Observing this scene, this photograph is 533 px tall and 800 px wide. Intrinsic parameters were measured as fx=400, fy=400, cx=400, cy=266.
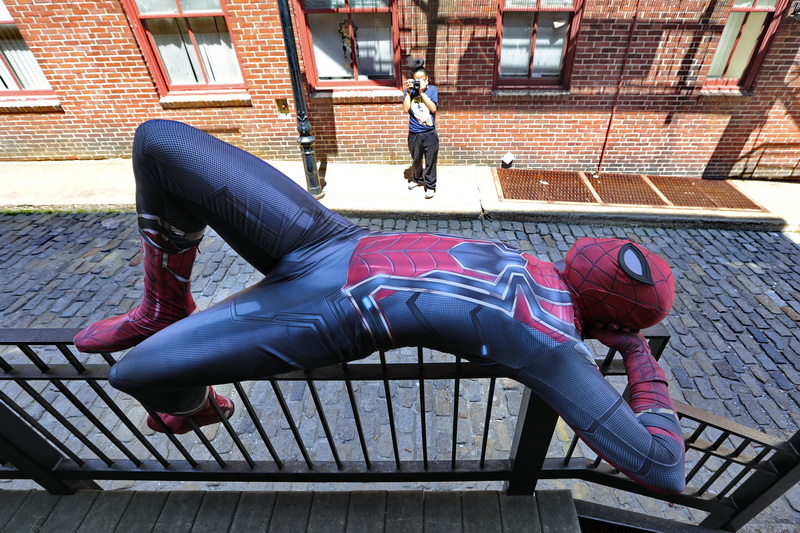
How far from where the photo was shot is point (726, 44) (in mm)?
5871

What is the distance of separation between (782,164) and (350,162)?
701cm

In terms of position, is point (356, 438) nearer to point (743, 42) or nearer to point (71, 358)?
point (71, 358)

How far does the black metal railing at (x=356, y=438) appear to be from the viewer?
1.67 metres

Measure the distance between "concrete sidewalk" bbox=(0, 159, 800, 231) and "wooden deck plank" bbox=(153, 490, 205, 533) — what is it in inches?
155

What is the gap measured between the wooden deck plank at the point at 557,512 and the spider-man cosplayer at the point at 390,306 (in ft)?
3.07

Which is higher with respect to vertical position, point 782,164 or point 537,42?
point 537,42

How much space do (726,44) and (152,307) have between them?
313 inches

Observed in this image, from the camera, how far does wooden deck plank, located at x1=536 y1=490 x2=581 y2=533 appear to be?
208cm

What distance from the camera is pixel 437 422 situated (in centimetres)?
308

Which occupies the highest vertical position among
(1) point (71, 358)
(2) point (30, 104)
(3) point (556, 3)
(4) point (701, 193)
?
(3) point (556, 3)

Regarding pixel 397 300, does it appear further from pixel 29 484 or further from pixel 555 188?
pixel 555 188

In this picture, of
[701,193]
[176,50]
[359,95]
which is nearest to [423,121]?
[359,95]

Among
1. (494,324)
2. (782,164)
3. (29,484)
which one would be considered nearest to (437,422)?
(494,324)

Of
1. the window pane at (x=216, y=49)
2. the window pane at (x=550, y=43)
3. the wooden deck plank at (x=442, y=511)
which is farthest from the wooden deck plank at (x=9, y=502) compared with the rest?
the window pane at (x=550, y=43)
